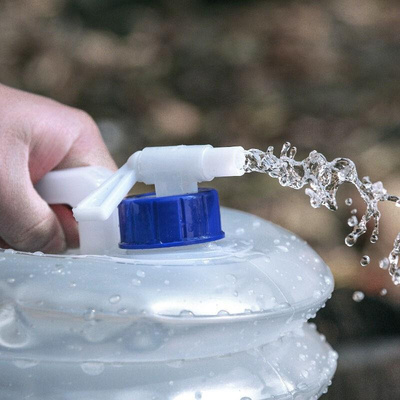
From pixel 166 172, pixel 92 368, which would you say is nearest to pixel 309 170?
pixel 166 172

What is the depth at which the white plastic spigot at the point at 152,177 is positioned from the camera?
553 mm

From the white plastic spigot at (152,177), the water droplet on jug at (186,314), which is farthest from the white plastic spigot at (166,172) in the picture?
the water droplet on jug at (186,314)

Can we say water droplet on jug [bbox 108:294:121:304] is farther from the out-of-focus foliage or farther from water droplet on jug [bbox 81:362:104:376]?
the out-of-focus foliage

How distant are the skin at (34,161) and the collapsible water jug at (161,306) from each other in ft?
0.35

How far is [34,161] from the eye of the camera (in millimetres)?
686

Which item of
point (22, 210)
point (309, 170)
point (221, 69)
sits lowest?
point (221, 69)

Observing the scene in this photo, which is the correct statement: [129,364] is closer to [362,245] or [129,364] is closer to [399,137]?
[362,245]

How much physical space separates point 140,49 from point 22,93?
1863 millimetres

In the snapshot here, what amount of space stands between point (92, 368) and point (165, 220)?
0.13 meters

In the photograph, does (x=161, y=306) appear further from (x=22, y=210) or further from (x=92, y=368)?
(x=22, y=210)

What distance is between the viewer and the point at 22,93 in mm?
716

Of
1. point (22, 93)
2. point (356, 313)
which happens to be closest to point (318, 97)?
point (356, 313)

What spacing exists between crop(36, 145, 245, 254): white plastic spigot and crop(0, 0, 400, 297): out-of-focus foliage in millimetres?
1813

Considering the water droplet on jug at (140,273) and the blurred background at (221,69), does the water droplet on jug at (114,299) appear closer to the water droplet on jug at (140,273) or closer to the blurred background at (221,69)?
the water droplet on jug at (140,273)
